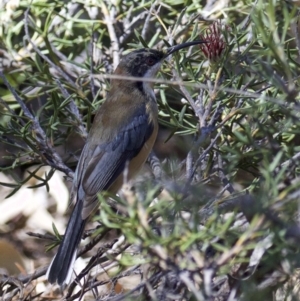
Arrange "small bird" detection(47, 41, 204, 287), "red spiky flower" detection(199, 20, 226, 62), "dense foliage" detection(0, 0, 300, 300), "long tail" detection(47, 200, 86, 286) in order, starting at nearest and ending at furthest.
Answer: "dense foliage" detection(0, 0, 300, 300) → "red spiky flower" detection(199, 20, 226, 62) → "long tail" detection(47, 200, 86, 286) → "small bird" detection(47, 41, 204, 287)

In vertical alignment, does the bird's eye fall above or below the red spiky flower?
below

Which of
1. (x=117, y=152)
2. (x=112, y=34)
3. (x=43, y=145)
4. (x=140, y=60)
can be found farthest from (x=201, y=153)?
(x=112, y=34)

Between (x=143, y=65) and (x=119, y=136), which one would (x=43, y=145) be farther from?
(x=143, y=65)

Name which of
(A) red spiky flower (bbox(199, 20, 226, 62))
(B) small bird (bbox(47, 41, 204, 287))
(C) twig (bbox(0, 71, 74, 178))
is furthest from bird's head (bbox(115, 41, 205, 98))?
(A) red spiky flower (bbox(199, 20, 226, 62))

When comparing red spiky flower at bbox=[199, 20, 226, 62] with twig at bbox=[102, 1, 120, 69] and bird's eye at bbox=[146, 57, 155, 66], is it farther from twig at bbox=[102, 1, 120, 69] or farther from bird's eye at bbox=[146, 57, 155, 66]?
twig at bbox=[102, 1, 120, 69]

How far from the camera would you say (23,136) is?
3.55 metres

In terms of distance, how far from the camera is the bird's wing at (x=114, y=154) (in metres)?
4.28

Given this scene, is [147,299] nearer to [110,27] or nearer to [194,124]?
[194,124]

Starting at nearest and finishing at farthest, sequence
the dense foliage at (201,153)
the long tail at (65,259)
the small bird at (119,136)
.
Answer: the dense foliage at (201,153) → the long tail at (65,259) → the small bird at (119,136)

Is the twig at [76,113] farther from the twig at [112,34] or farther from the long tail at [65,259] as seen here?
the twig at [112,34]

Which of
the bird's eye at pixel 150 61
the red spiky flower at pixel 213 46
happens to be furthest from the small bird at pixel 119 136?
the red spiky flower at pixel 213 46

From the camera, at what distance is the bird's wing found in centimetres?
428

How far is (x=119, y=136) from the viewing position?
14.9ft

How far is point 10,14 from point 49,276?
2358 mm
